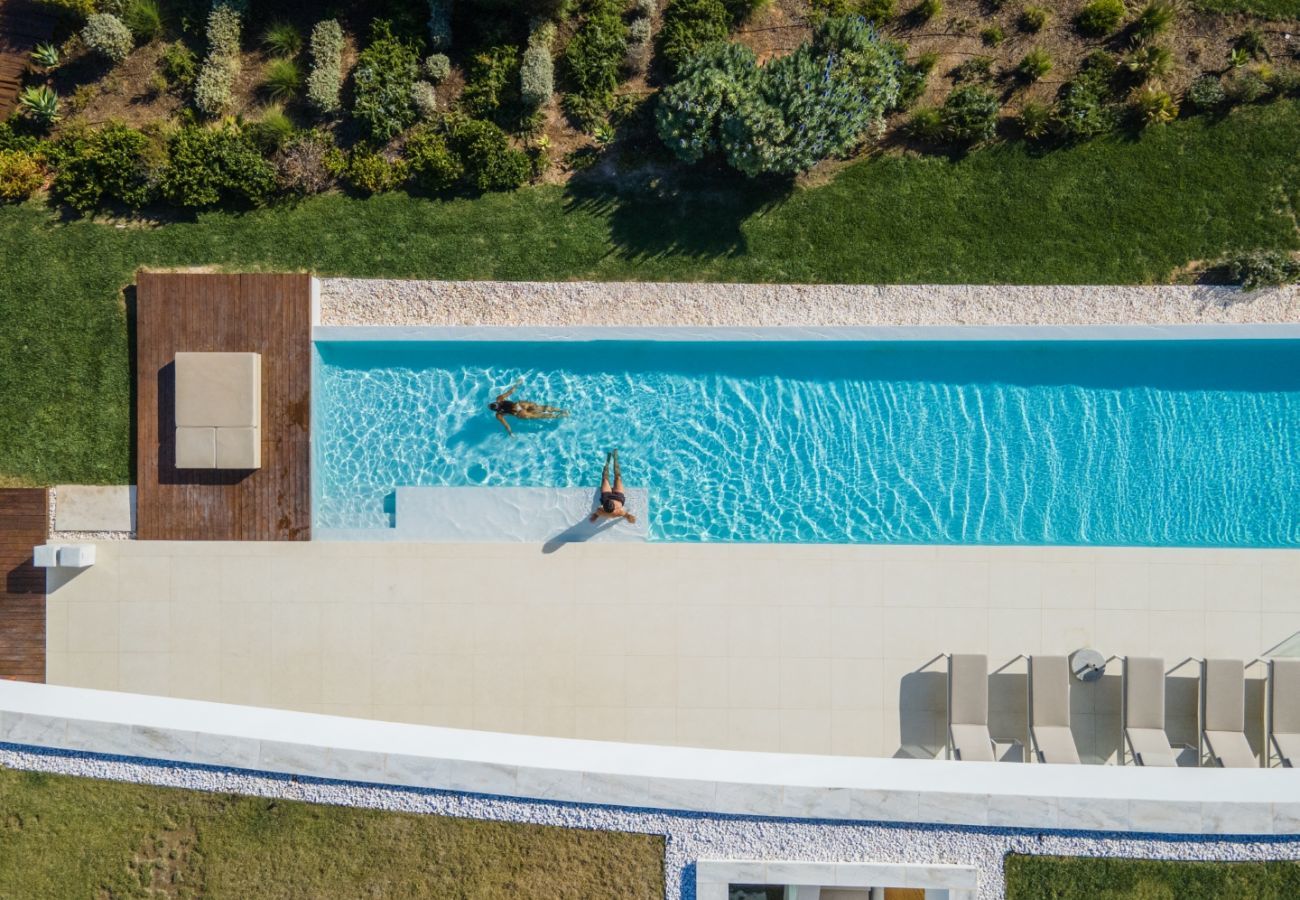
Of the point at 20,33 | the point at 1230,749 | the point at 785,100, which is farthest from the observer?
the point at 20,33

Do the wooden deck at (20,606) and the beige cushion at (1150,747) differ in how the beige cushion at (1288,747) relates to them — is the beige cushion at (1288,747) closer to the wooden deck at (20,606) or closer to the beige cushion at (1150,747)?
the beige cushion at (1150,747)

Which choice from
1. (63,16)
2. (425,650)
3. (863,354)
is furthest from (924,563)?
(63,16)

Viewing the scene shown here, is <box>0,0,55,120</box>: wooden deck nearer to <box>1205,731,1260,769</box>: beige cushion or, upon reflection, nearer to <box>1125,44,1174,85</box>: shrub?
<box>1125,44,1174,85</box>: shrub

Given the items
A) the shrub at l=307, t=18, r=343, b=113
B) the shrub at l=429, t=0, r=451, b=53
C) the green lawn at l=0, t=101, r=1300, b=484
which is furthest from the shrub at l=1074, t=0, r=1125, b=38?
the shrub at l=307, t=18, r=343, b=113

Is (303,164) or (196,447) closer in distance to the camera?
(196,447)

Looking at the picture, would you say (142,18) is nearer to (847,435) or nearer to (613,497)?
(613,497)

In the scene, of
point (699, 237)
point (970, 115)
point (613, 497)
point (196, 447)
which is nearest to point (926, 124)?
point (970, 115)
